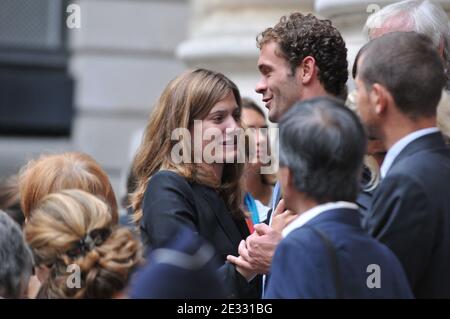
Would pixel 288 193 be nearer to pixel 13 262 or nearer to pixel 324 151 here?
pixel 324 151

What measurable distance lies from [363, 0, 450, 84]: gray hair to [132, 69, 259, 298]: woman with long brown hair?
2.04ft

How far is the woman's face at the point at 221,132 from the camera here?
421 centimetres

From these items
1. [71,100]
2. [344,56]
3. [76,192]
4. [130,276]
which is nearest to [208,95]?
[344,56]

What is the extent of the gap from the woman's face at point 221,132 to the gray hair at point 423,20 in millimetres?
595

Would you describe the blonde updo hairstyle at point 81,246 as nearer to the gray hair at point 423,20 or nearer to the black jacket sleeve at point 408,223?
the black jacket sleeve at point 408,223

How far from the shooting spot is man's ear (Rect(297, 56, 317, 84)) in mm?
4141

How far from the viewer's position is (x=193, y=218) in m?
4.02

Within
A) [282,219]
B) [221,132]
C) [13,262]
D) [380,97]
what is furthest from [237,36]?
[13,262]

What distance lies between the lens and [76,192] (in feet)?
11.4

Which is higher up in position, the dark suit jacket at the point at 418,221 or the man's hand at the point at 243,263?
the dark suit jacket at the point at 418,221

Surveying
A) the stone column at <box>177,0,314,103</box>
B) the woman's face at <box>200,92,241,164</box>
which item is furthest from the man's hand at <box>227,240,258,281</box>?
the stone column at <box>177,0,314,103</box>

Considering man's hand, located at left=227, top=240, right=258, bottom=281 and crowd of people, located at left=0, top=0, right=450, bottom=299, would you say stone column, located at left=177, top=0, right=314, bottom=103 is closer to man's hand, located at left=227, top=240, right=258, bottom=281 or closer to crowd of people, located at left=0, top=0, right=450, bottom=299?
crowd of people, located at left=0, top=0, right=450, bottom=299

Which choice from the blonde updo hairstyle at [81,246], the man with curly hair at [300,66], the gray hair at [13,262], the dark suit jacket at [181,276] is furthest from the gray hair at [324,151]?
the man with curly hair at [300,66]

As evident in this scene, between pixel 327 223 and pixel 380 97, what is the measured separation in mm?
506
